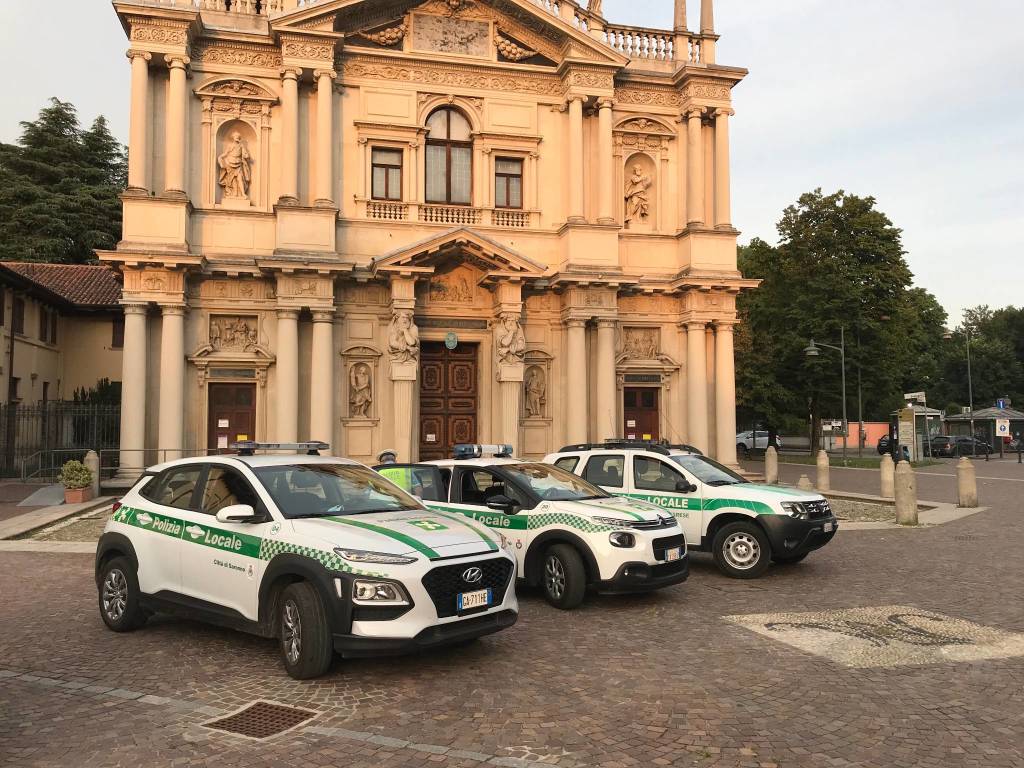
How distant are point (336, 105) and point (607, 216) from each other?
27.7 feet

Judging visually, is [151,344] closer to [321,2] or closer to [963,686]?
[321,2]

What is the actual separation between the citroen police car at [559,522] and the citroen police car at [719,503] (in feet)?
5.09

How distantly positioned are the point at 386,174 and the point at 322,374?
6331 mm

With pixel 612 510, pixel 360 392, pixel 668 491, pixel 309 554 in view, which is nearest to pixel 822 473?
pixel 360 392

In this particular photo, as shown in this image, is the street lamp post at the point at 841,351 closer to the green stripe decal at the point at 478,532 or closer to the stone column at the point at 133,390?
the stone column at the point at 133,390

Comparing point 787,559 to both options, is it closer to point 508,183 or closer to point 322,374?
point 322,374

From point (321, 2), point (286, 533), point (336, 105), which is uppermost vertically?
point (321, 2)

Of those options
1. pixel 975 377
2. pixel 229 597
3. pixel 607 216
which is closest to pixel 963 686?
pixel 229 597

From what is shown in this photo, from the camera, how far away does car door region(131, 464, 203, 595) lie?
7147mm

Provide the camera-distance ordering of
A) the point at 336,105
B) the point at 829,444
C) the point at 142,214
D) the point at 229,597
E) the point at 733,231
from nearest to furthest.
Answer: the point at 229,597 → the point at 142,214 → the point at 336,105 → the point at 733,231 → the point at 829,444

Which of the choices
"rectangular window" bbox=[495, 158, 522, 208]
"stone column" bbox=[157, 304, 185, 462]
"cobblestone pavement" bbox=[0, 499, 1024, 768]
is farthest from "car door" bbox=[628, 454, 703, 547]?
"rectangular window" bbox=[495, 158, 522, 208]

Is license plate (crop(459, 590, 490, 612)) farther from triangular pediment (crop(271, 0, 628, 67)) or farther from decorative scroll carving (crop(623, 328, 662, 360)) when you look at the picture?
triangular pediment (crop(271, 0, 628, 67))

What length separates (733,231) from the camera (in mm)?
24922

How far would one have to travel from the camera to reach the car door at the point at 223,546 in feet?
21.2
